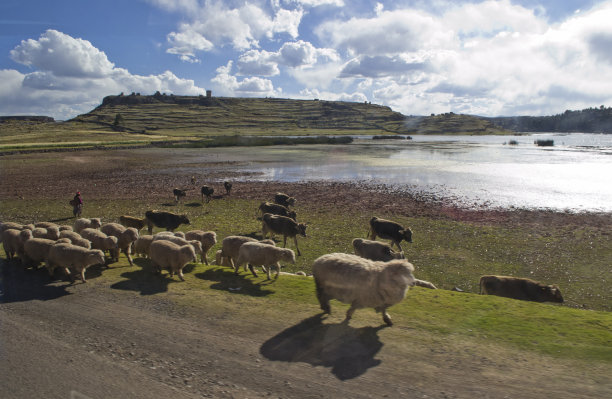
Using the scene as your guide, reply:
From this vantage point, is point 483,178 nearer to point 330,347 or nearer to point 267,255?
point 267,255

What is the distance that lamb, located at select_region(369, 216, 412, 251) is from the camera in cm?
1861

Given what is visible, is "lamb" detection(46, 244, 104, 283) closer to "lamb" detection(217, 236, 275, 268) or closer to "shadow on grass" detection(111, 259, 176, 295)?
"shadow on grass" detection(111, 259, 176, 295)

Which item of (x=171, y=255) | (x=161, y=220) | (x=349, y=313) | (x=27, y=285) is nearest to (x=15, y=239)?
(x=27, y=285)

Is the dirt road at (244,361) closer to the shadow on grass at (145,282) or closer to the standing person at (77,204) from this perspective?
the shadow on grass at (145,282)

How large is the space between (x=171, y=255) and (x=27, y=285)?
165 inches

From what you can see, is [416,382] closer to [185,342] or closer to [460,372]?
[460,372]

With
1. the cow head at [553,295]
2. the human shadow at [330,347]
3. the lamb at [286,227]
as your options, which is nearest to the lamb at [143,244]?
the lamb at [286,227]

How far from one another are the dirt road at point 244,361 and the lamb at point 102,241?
408cm

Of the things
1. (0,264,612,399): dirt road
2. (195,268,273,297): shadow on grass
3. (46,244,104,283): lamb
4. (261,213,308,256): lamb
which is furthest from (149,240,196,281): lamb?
(261,213,308,256): lamb

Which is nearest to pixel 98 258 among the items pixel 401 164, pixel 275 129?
pixel 401 164

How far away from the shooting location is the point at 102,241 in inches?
514

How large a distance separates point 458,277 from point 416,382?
Answer: 9743 millimetres

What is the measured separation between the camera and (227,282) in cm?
1106

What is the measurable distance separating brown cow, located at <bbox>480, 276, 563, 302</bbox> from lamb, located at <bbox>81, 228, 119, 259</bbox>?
13501 millimetres
